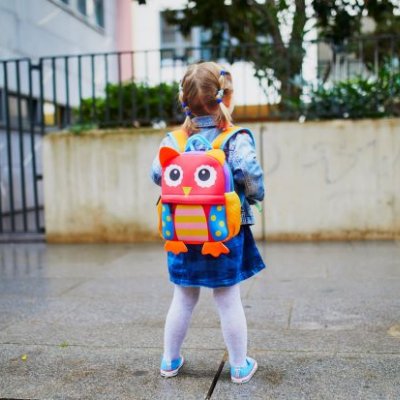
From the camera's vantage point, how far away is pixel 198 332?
12.4ft

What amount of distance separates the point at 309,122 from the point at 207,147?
5014 mm

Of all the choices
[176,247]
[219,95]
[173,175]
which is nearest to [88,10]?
[219,95]

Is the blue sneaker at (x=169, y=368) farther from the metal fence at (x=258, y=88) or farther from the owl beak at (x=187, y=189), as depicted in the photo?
the metal fence at (x=258, y=88)

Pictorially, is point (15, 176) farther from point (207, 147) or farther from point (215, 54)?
point (207, 147)

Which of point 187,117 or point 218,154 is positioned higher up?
point 187,117

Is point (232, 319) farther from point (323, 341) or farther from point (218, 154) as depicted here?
point (323, 341)

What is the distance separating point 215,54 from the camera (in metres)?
8.50

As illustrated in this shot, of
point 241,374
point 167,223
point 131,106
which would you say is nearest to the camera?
point 167,223

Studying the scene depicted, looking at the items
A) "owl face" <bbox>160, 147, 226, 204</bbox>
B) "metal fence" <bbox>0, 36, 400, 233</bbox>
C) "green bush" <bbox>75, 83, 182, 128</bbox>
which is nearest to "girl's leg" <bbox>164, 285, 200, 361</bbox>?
"owl face" <bbox>160, 147, 226, 204</bbox>

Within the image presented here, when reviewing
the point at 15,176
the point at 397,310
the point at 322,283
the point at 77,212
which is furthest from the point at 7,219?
the point at 397,310

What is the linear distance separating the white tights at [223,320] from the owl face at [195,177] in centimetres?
49

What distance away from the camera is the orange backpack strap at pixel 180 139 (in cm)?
286

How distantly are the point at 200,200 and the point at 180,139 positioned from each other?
1.29 feet

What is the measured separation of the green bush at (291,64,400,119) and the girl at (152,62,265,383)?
5159mm
